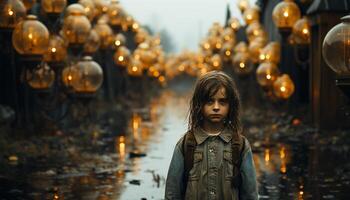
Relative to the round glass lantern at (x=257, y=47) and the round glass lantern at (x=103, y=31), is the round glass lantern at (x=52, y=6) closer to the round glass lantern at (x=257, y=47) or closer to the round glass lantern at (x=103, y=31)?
the round glass lantern at (x=103, y=31)

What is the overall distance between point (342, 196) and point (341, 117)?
7.72 m

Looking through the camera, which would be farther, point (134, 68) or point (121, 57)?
point (134, 68)

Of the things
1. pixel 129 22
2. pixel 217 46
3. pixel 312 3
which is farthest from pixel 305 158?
→ pixel 217 46

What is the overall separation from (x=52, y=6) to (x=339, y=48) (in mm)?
7717

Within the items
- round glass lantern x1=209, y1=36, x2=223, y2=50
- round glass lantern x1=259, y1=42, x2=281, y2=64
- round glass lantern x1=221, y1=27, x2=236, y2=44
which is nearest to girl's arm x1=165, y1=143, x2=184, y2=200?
round glass lantern x1=259, y1=42, x2=281, y2=64

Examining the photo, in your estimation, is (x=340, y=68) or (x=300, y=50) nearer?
(x=340, y=68)

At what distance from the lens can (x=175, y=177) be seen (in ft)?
16.1

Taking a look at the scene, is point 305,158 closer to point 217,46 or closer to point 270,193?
point 270,193

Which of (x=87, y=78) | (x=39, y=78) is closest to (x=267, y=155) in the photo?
(x=87, y=78)

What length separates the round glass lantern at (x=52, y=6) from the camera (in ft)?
50.2

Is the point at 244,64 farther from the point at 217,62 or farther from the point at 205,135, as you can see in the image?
the point at 205,135

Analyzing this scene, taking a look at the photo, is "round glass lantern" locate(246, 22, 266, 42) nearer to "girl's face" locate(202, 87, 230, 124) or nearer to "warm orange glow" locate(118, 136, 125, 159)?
"warm orange glow" locate(118, 136, 125, 159)

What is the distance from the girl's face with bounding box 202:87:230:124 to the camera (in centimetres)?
484

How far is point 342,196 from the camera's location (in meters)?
9.40
